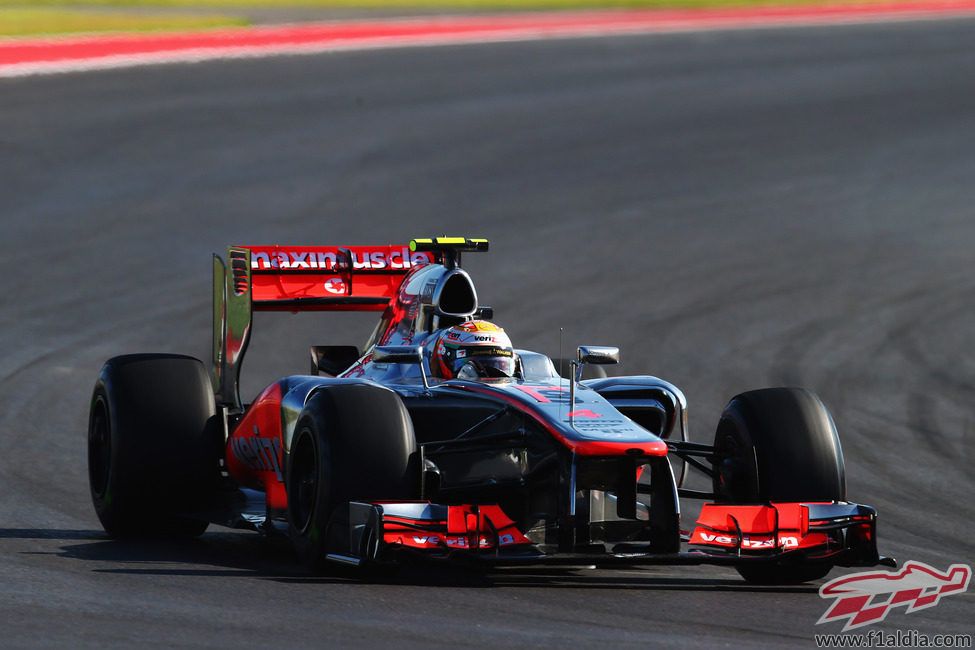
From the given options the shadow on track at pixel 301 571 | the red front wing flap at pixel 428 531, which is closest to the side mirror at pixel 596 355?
the shadow on track at pixel 301 571

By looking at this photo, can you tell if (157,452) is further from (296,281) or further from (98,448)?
(296,281)

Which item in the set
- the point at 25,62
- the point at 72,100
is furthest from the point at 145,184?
the point at 25,62

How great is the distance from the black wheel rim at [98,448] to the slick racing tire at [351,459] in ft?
7.58

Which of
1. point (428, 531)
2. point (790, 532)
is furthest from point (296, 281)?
point (790, 532)

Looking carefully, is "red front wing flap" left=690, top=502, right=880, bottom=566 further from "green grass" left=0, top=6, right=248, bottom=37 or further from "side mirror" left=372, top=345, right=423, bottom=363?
"green grass" left=0, top=6, right=248, bottom=37

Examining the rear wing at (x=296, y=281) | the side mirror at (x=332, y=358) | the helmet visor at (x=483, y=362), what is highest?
the rear wing at (x=296, y=281)

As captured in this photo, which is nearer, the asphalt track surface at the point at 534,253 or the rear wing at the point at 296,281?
the asphalt track surface at the point at 534,253

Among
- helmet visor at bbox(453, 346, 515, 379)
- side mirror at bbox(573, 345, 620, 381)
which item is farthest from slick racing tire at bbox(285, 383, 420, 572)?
side mirror at bbox(573, 345, 620, 381)

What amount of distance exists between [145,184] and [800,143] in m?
10.7

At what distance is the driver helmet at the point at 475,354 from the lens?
9414 mm

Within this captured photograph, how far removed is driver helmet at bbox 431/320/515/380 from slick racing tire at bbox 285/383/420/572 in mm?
1108

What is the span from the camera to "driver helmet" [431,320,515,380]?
30.9ft

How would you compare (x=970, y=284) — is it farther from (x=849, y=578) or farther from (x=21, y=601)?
(x=21, y=601)

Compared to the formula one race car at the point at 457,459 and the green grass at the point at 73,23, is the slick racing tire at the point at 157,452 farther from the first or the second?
the green grass at the point at 73,23
